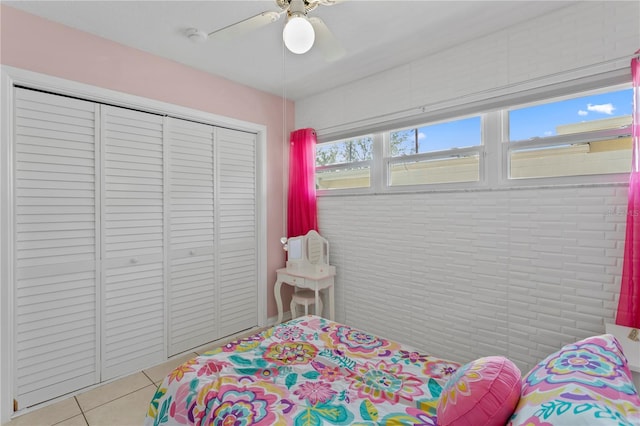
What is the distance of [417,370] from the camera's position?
159cm

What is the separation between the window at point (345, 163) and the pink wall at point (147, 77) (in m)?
0.47

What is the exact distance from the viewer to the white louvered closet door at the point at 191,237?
9.41 feet

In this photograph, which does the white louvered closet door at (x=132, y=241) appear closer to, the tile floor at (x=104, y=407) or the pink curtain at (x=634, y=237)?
the tile floor at (x=104, y=407)

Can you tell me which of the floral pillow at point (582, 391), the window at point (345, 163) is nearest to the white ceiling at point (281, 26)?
the window at point (345, 163)

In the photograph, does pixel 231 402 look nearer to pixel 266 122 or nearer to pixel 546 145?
pixel 546 145

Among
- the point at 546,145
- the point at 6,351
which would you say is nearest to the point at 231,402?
the point at 6,351

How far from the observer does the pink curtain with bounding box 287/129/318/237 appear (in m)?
3.57

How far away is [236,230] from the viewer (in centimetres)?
337

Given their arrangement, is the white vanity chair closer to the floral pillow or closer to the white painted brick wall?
the white painted brick wall

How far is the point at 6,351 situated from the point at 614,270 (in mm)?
3898

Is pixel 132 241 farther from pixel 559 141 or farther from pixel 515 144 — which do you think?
pixel 559 141

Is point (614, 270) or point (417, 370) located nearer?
point (417, 370)

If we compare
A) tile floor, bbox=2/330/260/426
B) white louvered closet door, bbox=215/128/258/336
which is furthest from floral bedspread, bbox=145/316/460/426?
white louvered closet door, bbox=215/128/258/336

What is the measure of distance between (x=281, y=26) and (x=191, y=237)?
200 cm
